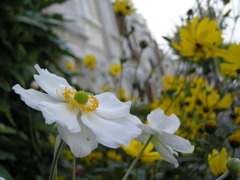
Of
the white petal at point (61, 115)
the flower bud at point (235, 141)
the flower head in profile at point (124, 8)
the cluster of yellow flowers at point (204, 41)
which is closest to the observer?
the white petal at point (61, 115)

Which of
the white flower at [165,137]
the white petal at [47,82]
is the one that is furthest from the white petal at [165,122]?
the white petal at [47,82]

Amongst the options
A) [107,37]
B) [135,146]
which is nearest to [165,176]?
[135,146]

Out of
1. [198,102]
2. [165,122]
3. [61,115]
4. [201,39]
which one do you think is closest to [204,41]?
[201,39]

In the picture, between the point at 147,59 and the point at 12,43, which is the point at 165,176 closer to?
the point at 12,43

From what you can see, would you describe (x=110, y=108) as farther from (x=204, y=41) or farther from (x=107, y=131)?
(x=204, y=41)

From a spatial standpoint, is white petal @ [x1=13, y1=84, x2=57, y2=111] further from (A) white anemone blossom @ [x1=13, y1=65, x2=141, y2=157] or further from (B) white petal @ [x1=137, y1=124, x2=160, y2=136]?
(B) white petal @ [x1=137, y1=124, x2=160, y2=136]

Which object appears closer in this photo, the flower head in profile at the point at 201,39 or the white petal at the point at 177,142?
the white petal at the point at 177,142

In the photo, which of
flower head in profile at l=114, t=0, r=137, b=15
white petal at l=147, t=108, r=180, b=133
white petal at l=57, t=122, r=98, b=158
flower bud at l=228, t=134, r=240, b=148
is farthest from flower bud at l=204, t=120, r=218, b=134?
flower head in profile at l=114, t=0, r=137, b=15

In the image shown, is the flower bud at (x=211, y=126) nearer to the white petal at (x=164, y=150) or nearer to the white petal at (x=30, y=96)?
the white petal at (x=164, y=150)
